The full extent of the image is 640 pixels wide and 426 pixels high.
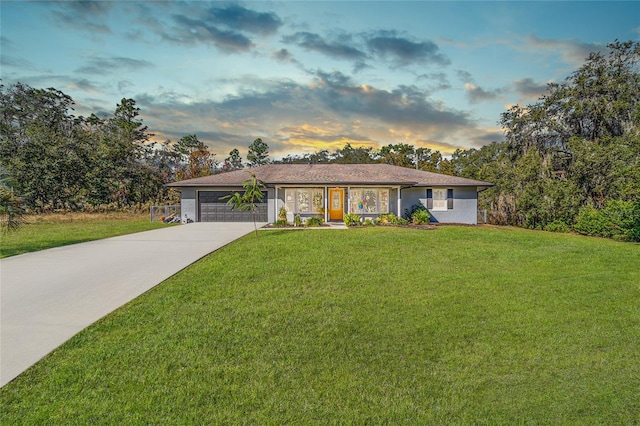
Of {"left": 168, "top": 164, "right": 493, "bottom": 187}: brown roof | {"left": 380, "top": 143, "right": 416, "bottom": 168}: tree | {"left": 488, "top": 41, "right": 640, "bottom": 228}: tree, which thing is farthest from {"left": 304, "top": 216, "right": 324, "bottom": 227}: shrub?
{"left": 380, "top": 143, "right": 416, "bottom": 168}: tree

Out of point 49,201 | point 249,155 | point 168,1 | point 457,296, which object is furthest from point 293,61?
point 249,155

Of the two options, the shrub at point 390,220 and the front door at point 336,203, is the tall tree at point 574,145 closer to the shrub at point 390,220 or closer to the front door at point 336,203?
the shrub at point 390,220

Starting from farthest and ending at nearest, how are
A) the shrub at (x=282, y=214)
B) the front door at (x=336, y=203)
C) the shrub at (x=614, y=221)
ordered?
the front door at (x=336, y=203), the shrub at (x=282, y=214), the shrub at (x=614, y=221)

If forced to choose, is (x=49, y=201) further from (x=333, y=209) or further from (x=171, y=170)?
(x=333, y=209)

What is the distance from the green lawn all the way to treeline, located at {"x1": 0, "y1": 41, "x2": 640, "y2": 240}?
29.7 ft

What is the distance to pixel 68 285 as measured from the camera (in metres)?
6.65

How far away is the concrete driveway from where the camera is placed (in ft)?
14.1

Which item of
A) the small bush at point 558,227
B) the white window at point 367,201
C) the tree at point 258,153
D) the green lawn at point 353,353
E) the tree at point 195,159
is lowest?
the green lawn at point 353,353

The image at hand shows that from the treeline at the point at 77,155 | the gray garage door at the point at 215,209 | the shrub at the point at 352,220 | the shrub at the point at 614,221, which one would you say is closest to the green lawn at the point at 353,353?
the shrub at the point at 614,221

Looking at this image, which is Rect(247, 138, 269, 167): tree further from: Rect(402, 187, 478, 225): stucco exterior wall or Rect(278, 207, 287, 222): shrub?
Rect(402, 187, 478, 225): stucco exterior wall

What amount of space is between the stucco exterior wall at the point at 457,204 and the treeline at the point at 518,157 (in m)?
3.19

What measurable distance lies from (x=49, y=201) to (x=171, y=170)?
1256cm

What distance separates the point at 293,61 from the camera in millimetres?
14023

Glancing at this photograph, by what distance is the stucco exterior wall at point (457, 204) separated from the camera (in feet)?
66.2
